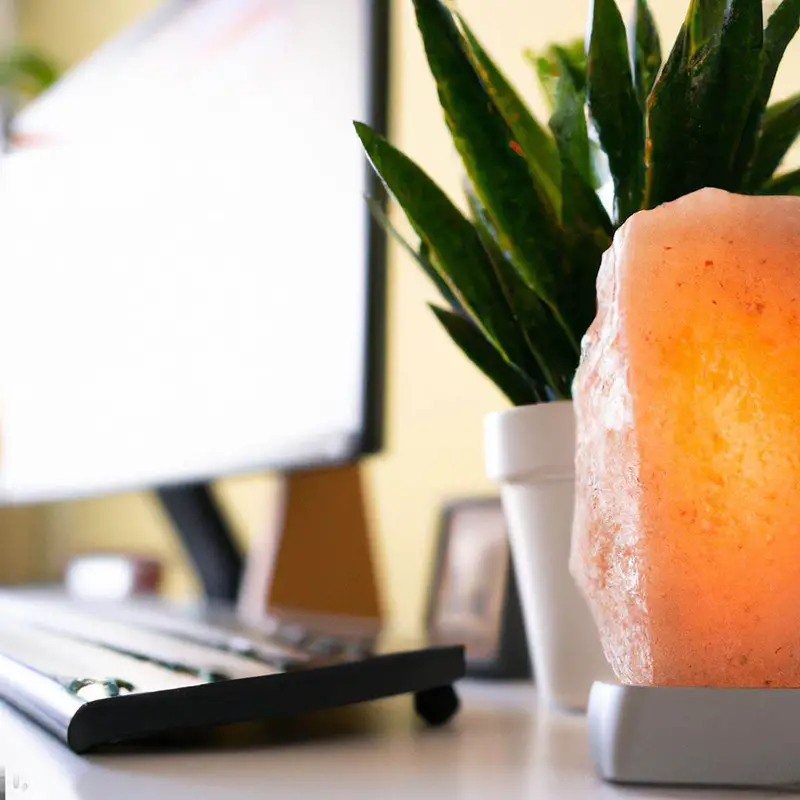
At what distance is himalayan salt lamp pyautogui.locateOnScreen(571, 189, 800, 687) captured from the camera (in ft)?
1.01

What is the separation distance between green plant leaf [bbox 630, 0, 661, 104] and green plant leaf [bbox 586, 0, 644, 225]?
34mm

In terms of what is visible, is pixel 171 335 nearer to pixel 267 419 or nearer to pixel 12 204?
pixel 267 419

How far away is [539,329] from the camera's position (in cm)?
45

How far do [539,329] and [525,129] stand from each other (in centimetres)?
10

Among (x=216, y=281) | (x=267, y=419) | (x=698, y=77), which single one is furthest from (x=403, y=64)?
(x=698, y=77)

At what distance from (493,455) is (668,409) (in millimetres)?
168

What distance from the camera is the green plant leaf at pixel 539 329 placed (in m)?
0.45

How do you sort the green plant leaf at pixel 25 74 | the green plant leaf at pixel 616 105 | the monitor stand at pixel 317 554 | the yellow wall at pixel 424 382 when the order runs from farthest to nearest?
1. the green plant leaf at pixel 25 74
2. the yellow wall at pixel 424 382
3. the monitor stand at pixel 317 554
4. the green plant leaf at pixel 616 105

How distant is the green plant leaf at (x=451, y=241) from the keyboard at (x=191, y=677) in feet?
0.49

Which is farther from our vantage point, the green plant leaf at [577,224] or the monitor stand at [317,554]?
the monitor stand at [317,554]

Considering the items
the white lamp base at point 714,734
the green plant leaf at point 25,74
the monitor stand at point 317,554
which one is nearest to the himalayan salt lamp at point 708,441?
the white lamp base at point 714,734

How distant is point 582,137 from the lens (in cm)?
45

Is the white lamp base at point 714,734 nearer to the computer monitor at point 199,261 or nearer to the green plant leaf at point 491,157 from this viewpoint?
the green plant leaf at point 491,157

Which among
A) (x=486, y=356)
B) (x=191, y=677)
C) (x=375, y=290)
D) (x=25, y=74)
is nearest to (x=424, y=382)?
(x=375, y=290)
